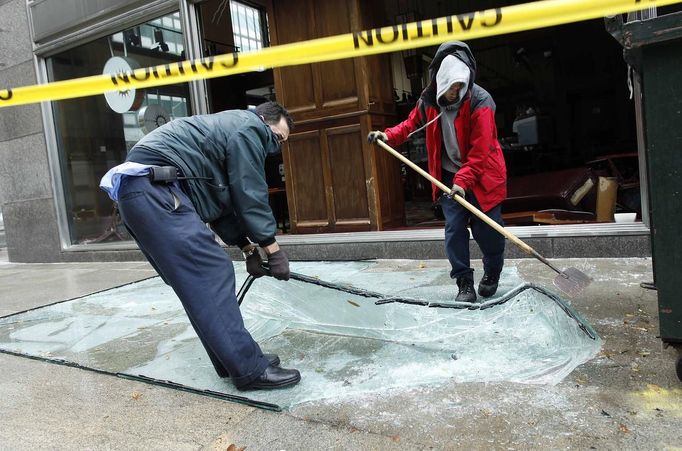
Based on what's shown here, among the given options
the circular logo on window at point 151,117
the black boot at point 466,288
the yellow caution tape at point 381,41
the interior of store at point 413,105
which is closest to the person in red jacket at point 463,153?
the black boot at point 466,288

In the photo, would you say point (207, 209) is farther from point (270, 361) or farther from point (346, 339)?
point (346, 339)

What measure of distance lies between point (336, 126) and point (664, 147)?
4.21m

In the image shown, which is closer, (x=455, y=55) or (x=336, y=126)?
(x=455, y=55)

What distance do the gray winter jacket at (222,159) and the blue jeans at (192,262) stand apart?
0.43 ft

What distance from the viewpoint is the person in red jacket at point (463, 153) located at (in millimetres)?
3302

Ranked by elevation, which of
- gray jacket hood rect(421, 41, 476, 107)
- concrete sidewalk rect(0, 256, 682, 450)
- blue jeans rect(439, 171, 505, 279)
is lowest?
Result: concrete sidewalk rect(0, 256, 682, 450)

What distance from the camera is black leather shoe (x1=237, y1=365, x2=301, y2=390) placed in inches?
98.5

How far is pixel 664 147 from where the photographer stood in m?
1.96

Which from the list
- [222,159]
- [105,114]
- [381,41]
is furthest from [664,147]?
[105,114]

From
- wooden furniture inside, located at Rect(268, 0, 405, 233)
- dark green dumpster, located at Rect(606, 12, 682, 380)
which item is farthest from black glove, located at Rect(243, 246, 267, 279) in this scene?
wooden furniture inside, located at Rect(268, 0, 405, 233)

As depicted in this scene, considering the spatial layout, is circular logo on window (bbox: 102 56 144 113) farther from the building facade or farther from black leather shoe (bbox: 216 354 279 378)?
black leather shoe (bbox: 216 354 279 378)

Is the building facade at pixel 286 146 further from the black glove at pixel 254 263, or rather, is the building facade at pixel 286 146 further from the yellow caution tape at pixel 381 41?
the black glove at pixel 254 263

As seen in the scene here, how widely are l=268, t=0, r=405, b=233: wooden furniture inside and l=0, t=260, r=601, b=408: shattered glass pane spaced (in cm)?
169

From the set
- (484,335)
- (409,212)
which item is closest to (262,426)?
(484,335)
